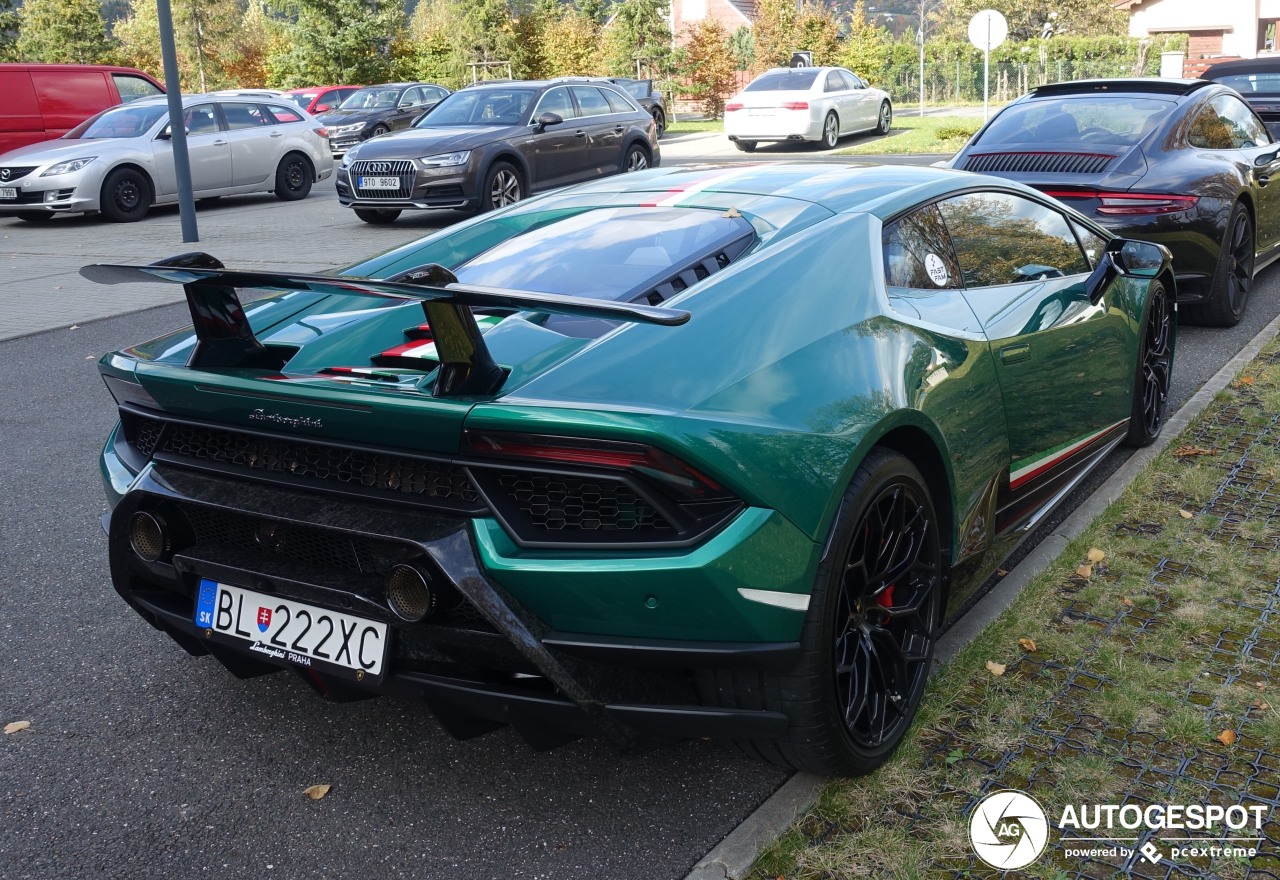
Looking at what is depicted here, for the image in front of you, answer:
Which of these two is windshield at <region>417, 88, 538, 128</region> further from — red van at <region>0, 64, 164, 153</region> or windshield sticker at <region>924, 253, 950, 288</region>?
windshield sticker at <region>924, 253, 950, 288</region>

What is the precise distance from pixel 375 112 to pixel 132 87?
22.3ft

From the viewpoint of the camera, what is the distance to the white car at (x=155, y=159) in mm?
15312

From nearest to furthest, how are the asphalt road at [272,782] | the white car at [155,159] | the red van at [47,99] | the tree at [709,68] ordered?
the asphalt road at [272,782], the white car at [155,159], the red van at [47,99], the tree at [709,68]

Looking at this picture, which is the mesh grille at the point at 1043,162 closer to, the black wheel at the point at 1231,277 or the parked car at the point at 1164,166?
the parked car at the point at 1164,166

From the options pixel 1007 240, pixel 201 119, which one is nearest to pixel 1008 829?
pixel 1007 240

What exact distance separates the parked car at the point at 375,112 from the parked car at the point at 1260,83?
54.2 ft

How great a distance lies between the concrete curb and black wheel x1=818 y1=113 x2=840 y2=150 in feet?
59.4

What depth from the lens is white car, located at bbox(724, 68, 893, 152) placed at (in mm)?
23516

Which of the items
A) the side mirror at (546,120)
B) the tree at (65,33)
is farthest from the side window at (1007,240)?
the tree at (65,33)

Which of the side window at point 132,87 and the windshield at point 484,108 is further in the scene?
the side window at point 132,87

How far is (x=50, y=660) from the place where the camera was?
3703 millimetres

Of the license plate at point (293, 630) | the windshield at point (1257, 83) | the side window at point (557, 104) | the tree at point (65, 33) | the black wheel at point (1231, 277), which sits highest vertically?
the tree at point (65, 33)

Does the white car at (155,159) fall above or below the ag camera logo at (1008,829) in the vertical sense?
above

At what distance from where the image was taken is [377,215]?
14.5 m
